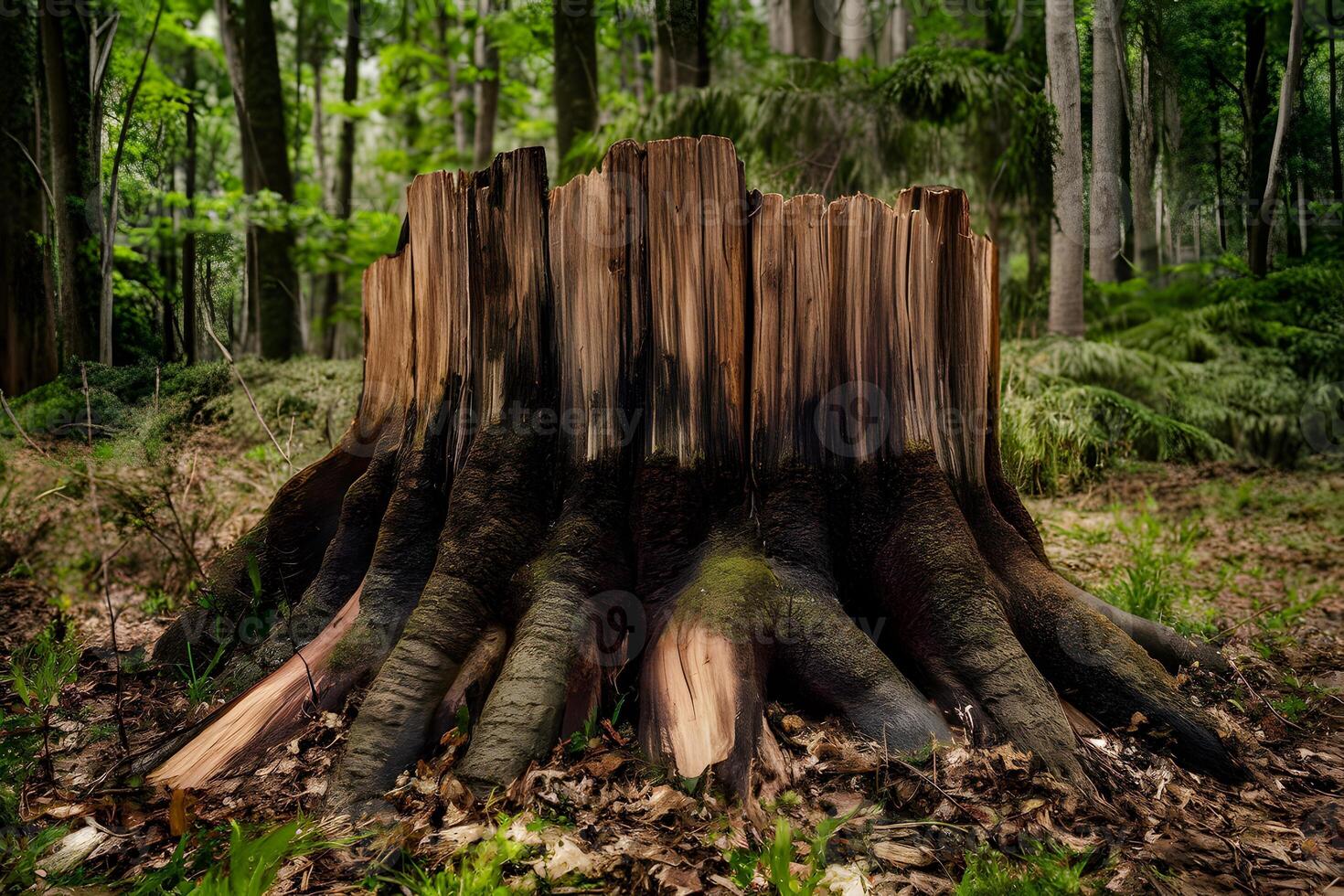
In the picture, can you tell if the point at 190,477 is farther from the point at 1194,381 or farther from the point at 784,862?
the point at 1194,381

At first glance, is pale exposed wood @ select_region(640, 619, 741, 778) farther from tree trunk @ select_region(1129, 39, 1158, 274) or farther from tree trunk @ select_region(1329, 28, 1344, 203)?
tree trunk @ select_region(1329, 28, 1344, 203)

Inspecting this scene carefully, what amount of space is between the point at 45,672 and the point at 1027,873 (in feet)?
10.4

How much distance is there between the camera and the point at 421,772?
2.20m

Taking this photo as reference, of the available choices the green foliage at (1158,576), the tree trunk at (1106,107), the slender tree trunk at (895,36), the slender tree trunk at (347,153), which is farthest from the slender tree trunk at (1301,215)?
the slender tree trunk at (347,153)

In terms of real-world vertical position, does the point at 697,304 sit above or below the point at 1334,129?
below

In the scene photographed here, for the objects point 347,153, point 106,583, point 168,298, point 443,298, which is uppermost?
point 347,153

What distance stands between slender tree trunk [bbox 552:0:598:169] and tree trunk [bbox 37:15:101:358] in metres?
5.30

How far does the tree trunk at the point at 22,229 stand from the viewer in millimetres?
3820

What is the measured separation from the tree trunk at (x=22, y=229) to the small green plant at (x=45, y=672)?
4.34 ft

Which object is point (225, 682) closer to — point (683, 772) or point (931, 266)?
point (683, 772)

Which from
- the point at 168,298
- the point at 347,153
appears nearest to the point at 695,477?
the point at 168,298

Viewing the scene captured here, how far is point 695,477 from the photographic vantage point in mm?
2678

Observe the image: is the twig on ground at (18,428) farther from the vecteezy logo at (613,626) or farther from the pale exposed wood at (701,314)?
the vecteezy logo at (613,626)

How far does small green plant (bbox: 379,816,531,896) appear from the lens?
5.47 feet
